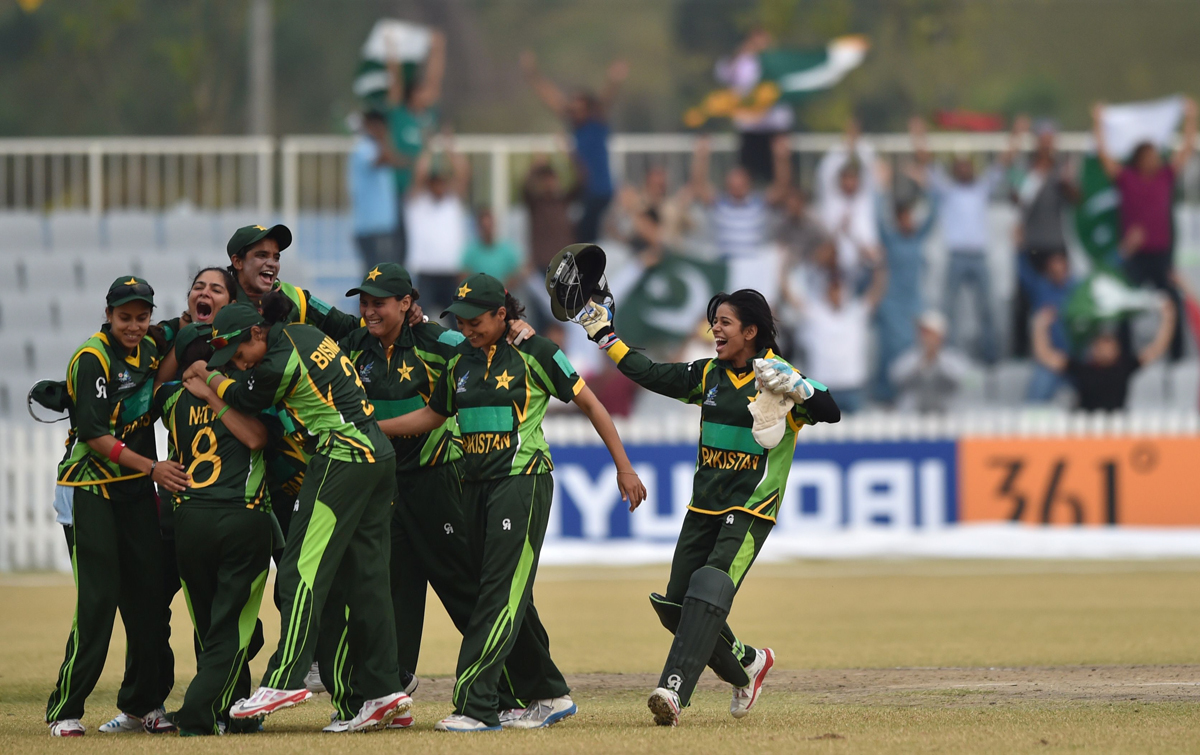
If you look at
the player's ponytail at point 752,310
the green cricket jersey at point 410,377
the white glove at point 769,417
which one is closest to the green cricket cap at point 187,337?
the green cricket jersey at point 410,377

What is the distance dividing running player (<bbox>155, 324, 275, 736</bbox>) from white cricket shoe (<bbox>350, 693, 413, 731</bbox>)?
61 cm

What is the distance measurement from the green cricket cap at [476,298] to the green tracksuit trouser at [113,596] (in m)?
1.74

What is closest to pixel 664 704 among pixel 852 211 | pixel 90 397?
pixel 90 397

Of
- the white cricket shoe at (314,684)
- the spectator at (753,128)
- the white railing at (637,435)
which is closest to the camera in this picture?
the white cricket shoe at (314,684)

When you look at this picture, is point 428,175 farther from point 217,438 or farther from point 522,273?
point 217,438

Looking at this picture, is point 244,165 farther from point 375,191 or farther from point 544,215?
point 544,215

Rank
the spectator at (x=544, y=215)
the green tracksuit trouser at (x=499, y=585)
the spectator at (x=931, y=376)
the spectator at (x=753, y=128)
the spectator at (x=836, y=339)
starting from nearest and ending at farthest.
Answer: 1. the green tracksuit trouser at (x=499, y=585)
2. the spectator at (x=931, y=376)
3. the spectator at (x=836, y=339)
4. the spectator at (x=544, y=215)
5. the spectator at (x=753, y=128)

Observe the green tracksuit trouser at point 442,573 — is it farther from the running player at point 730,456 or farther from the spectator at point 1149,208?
the spectator at point 1149,208

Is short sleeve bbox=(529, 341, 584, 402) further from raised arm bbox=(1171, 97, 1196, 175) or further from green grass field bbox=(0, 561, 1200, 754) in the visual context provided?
raised arm bbox=(1171, 97, 1196, 175)

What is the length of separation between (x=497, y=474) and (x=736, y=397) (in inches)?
48.8

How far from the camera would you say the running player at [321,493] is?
7121 millimetres

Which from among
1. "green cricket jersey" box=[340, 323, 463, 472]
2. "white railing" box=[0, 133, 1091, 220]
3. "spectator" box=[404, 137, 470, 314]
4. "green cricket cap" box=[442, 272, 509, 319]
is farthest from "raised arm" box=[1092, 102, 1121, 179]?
"green cricket cap" box=[442, 272, 509, 319]

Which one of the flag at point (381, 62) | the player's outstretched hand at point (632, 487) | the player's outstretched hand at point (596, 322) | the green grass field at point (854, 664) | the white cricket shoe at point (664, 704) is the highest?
the flag at point (381, 62)

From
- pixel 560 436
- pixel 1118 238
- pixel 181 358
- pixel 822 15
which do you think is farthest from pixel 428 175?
pixel 822 15
